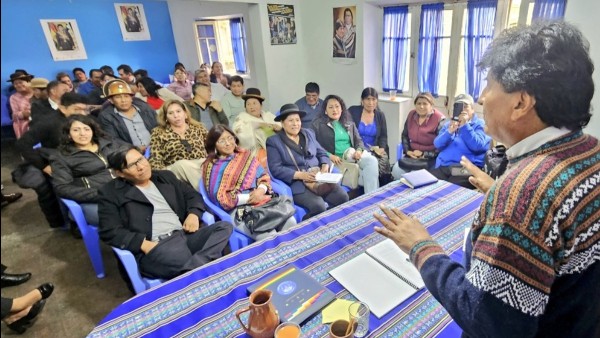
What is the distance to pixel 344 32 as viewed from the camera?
405 cm

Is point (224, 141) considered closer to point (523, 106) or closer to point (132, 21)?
point (523, 106)

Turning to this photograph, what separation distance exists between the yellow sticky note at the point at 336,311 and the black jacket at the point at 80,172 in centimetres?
194

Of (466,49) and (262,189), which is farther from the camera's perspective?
(466,49)

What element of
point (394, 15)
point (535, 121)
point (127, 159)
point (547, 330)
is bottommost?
point (547, 330)

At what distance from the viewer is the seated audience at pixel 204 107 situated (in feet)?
10.7

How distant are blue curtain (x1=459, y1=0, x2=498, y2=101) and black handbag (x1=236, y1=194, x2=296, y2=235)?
229 cm

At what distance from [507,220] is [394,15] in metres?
3.85

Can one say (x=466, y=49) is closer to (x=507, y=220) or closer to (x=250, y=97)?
(x=250, y=97)

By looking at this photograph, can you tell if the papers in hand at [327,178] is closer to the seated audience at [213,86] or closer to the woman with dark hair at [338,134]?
the woman with dark hair at [338,134]

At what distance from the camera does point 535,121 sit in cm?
63

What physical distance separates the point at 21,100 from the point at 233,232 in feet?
7.60

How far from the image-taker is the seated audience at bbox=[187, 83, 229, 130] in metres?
3.27

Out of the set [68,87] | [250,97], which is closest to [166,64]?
[68,87]

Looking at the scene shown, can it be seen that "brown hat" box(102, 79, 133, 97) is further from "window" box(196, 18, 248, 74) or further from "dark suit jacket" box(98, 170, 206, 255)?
"dark suit jacket" box(98, 170, 206, 255)
